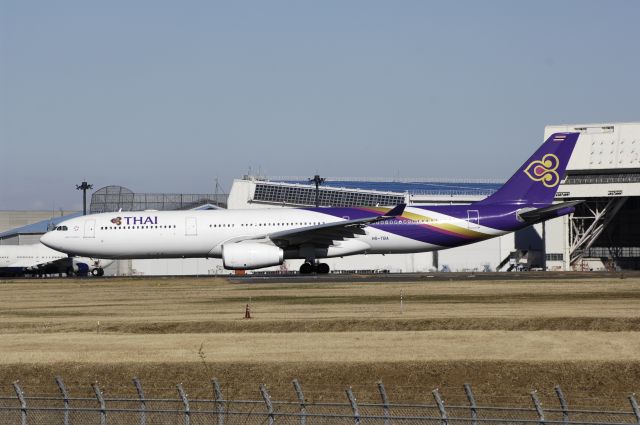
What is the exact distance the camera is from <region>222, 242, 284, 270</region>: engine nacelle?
5956cm

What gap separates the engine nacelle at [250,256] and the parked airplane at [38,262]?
26624 millimetres

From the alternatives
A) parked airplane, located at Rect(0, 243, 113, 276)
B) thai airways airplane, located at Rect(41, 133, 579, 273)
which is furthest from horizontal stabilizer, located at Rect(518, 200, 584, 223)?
parked airplane, located at Rect(0, 243, 113, 276)

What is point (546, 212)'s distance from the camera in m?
63.0

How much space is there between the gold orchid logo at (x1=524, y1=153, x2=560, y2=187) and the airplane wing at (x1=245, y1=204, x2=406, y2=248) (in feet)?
33.3

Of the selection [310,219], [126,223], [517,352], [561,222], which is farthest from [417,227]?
[517,352]

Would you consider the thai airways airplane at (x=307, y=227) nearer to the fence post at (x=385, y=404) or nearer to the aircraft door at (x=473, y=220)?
the aircraft door at (x=473, y=220)

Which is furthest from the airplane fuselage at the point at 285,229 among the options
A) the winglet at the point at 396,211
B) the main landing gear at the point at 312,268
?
the winglet at the point at 396,211

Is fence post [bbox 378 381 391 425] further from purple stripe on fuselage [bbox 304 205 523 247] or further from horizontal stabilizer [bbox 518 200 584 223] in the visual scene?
horizontal stabilizer [bbox 518 200 584 223]

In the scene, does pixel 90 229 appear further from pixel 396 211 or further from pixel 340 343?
pixel 340 343

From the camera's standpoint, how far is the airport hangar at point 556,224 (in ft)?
265

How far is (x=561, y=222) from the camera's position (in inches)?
3307

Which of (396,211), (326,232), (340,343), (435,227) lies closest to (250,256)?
(326,232)

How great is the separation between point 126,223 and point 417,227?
1862 centimetres

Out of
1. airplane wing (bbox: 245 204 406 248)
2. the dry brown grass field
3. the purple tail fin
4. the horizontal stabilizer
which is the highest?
the purple tail fin
